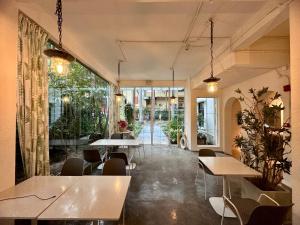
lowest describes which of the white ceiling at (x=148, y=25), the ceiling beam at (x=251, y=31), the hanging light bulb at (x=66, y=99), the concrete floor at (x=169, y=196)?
the concrete floor at (x=169, y=196)

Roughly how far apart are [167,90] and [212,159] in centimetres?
667

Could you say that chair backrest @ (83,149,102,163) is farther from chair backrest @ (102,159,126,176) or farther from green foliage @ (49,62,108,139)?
chair backrest @ (102,159,126,176)

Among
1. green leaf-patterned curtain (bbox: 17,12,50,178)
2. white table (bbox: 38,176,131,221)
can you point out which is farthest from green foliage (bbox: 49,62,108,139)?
white table (bbox: 38,176,131,221)

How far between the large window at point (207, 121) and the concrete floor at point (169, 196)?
9.06 feet

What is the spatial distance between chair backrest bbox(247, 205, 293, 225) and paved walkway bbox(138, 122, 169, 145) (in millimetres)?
8161

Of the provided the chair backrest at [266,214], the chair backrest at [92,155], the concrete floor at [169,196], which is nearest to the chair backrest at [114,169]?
the concrete floor at [169,196]

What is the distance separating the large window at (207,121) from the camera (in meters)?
8.51

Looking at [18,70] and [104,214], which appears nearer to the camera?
[104,214]

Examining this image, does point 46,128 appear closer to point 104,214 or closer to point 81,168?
point 81,168

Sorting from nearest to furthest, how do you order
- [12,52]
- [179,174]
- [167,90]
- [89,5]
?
[12,52]
[89,5]
[179,174]
[167,90]

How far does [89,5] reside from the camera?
283 cm

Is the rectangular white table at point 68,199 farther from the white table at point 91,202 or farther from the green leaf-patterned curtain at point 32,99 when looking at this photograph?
the green leaf-patterned curtain at point 32,99

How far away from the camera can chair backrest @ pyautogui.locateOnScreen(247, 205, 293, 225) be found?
1.76 m

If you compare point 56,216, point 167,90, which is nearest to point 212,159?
point 56,216
